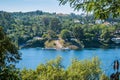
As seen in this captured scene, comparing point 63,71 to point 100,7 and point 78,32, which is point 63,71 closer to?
point 100,7

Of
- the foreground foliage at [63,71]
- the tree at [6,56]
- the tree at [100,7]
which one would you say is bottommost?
the foreground foliage at [63,71]

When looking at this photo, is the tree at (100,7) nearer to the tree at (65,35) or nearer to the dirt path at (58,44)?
the dirt path at (58,44)

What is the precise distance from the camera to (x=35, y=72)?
31.2m

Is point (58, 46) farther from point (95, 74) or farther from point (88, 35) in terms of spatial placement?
point (95, 74)

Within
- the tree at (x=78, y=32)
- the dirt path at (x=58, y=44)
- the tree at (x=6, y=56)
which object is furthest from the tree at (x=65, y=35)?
the tree at (x=6, y=56)

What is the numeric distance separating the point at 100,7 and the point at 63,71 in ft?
98.1

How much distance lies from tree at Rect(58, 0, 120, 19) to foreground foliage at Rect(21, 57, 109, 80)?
2048cm

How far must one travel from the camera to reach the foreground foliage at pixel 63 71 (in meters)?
30.1

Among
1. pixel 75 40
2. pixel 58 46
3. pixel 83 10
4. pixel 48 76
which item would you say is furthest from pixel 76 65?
pixel 75 40

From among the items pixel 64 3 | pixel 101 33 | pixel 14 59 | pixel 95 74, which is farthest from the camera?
pixel 101 33

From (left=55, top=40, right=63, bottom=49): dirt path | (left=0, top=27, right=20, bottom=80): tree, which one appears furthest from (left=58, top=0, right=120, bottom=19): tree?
(left=55, top=40, right=63, bottom=49): dirt path

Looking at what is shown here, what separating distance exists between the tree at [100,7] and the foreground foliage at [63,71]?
2048cm

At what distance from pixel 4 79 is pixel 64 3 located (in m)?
6.28

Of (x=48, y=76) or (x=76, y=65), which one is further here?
(x=76, y=65)
